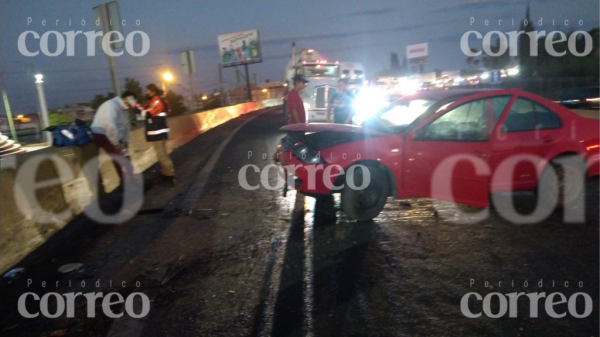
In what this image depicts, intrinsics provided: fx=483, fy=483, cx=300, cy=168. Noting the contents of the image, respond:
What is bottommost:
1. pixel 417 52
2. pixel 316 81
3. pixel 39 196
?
pixel 39 196

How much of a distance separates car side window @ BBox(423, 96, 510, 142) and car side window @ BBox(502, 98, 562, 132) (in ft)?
0.51

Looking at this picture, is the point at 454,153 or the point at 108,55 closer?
the point at 454,153

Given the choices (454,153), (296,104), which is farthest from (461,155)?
(296,104)

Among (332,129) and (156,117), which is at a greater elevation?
(156,117)

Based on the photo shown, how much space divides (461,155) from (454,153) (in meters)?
0.08

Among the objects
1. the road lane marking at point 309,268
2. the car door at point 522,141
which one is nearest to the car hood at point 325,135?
the road lane marking at point 309,268

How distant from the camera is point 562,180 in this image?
6047 millimetres

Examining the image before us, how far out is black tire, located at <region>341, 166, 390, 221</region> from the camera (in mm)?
5855

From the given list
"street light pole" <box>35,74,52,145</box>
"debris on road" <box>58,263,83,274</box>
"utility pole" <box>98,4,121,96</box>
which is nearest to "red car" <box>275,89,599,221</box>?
"debris on road" <box>58,263,83,274</box>

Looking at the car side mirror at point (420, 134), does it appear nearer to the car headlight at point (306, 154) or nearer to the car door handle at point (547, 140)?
the car headlight at point (306, 154)

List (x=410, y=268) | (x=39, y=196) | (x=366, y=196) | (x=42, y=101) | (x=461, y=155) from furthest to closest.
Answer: (x=42, y=101) → (x=366, y=196) → (x=39, y=196) → (x=461, y=155) → (x=410, y=268)

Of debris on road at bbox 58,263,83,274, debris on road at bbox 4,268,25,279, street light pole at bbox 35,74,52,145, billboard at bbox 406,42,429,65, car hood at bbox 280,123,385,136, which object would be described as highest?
billboard at bbox 406,42,429,65

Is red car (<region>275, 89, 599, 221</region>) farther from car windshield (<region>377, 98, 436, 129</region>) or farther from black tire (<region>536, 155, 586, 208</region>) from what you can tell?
car windshield (<region>377, 98, 436, 129</region>)

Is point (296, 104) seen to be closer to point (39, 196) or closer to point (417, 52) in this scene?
point (39, 196)
